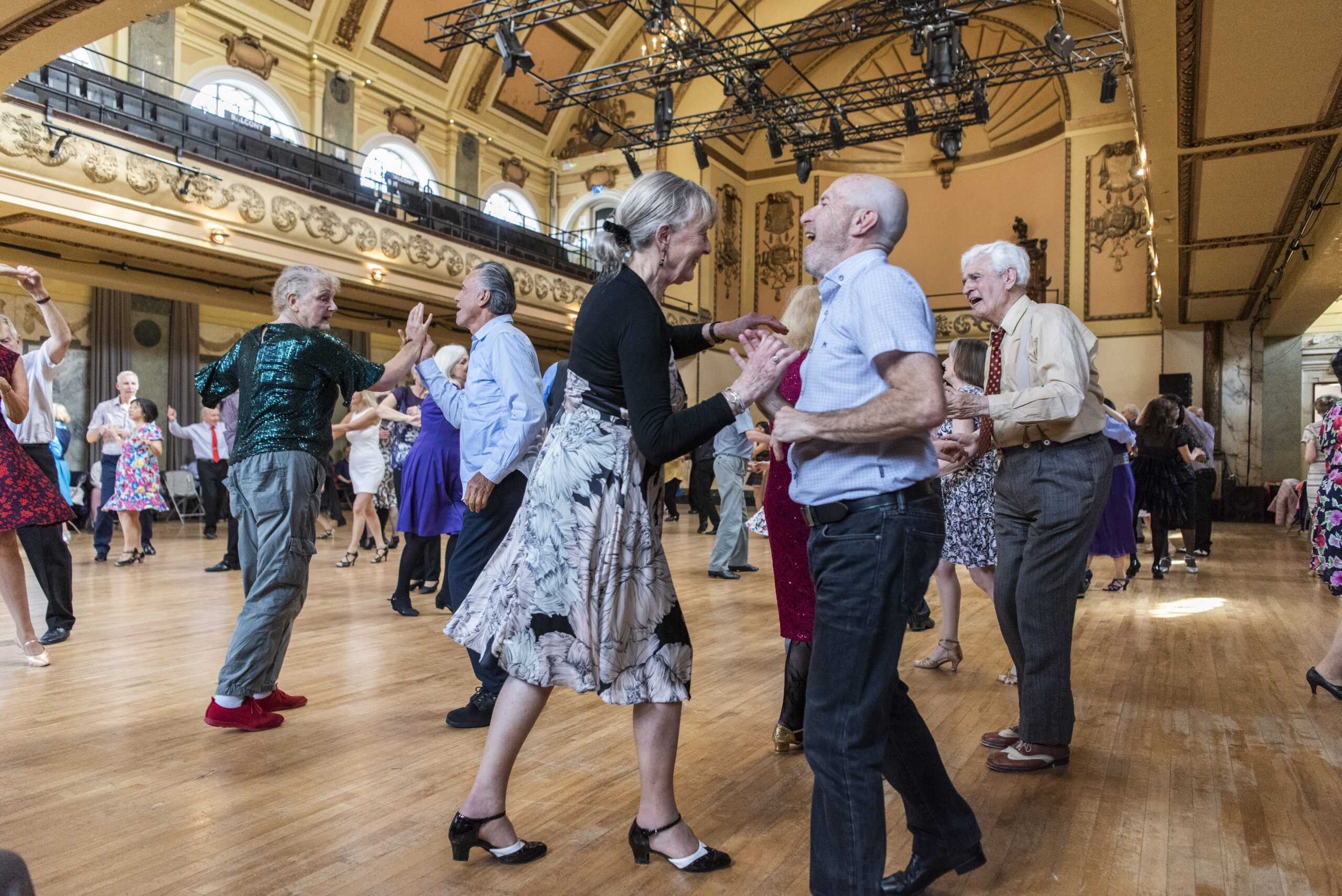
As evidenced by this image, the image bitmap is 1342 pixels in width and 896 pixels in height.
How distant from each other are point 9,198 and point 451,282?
5.67 m

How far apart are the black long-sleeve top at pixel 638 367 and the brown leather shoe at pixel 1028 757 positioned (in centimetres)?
137

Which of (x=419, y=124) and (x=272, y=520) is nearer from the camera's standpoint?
(x=272, y=520)

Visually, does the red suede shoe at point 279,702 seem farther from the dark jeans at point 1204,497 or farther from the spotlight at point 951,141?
the spotlight at point 951,141

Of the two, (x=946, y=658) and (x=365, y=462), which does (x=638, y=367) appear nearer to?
(x=946, y=658)

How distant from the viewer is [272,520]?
8.68 ft

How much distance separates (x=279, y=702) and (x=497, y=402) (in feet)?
3.89

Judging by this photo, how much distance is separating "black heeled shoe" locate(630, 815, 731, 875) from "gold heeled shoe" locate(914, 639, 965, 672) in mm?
2026

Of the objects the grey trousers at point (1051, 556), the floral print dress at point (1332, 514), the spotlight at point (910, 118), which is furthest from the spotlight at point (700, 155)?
the grey trousers at point (1051, 556)

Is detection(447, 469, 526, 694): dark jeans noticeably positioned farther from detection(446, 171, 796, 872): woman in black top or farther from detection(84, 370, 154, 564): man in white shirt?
detection(84, 370, 154, 564): man in white shirt

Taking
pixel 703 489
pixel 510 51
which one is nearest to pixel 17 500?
pixel 703 489

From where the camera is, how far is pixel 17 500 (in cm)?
332

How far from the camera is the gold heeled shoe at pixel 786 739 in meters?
2.53

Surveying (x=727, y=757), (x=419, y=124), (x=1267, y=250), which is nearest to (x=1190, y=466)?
(x=1267, y=250)

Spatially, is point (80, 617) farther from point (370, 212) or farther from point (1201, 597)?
point (370, 212)
